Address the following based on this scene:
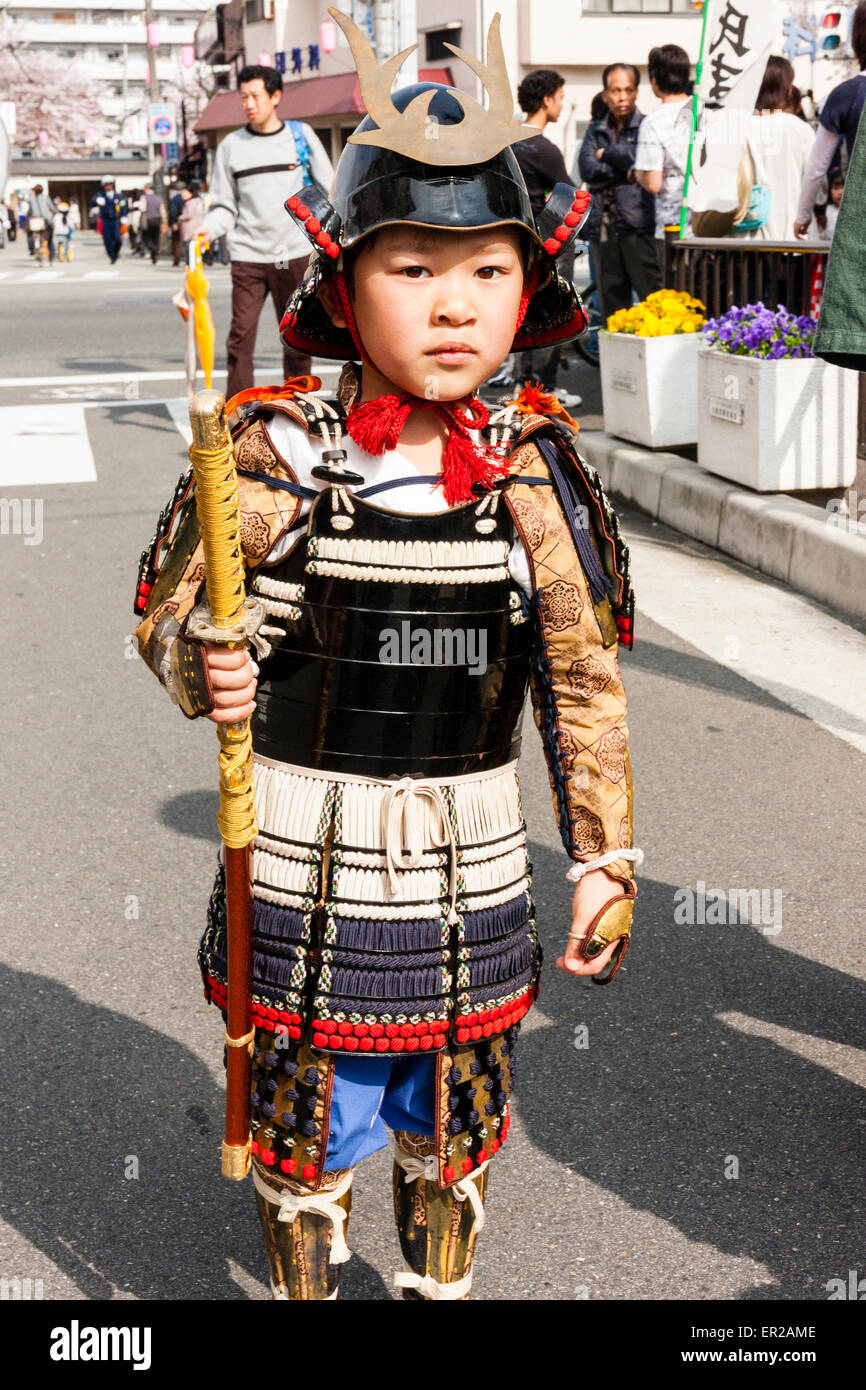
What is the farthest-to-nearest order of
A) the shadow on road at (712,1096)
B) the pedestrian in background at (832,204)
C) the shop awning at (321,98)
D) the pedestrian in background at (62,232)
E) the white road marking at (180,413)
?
the pedestrian in background at (62,232) → the shop awning at (321,98) → the white road marking at (180,413) → the pedestrian in background at (832,204) → the shadow on road at (712,1096)

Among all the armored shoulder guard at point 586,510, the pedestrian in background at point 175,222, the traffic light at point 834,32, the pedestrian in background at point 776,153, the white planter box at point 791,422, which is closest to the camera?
the armored shoulder guard at point 586,510

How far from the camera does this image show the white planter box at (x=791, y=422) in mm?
7180

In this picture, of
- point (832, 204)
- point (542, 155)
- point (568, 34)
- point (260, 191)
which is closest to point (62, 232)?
point (568, 34)

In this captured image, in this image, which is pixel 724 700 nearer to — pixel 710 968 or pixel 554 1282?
pixel 710 968

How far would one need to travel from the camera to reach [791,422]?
23.8 feet

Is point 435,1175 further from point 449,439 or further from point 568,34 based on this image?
point 568,34

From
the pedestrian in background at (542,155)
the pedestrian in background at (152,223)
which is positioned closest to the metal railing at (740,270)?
the pedestrian in background at (542,155)

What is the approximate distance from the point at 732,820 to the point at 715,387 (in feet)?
12.1

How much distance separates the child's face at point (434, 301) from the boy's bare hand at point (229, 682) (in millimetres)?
431

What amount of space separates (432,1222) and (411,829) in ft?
2.04

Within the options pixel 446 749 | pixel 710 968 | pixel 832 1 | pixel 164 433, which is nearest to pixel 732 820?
pixel 710 968

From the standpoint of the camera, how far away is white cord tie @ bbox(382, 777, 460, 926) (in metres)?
2.08

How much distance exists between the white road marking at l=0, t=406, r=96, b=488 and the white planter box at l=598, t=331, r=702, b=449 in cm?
318

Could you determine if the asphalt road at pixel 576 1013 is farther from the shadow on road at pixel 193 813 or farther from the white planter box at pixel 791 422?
the white planter box at pixel 791 422
